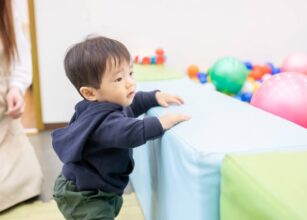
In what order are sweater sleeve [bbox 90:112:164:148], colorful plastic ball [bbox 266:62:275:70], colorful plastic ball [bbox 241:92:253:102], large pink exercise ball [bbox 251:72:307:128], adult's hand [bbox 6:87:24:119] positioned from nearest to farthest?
sweater sleeve [bbox 90:112:164:148]
large pink exercise ball [bbox 251:72:307:128]
adult's hand [bbox 6:87:24:119]
colorful plastic ball [bbox 241:92:253:102]
colorful plastic ball [bbox 266:62:275:70]

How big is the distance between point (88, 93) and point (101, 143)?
0.14m

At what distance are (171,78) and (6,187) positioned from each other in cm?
80

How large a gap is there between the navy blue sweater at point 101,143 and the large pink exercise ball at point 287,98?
63cm

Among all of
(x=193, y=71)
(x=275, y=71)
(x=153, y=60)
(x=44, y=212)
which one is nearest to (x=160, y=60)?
(x=153, y=60)

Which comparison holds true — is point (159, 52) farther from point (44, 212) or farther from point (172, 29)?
point (44, 212)

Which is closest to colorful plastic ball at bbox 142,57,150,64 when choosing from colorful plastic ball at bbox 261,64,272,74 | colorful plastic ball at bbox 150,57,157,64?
colorful plastic ball at bbox 150,57,157,64

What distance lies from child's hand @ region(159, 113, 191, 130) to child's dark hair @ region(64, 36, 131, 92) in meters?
0.18

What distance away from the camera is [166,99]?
1.20 metres

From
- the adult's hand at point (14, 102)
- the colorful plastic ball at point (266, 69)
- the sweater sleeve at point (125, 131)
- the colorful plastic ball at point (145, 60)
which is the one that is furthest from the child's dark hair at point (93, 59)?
the colorful plastic ball at point (266, 69)

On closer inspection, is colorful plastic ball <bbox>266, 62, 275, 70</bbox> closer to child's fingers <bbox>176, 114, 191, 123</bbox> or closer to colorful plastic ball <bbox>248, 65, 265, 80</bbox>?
colorful plastic ball <bbox>248, 65, 265, 80</bbox>

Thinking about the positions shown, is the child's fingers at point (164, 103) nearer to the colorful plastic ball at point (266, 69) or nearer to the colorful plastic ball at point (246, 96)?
the colorful plastic ball at point (246, 96)

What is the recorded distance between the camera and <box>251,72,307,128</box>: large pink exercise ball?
1.41 m

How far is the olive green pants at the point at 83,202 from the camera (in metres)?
1.06

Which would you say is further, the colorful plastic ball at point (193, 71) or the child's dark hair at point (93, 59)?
the colorful plastic ball at point (193, 71)
